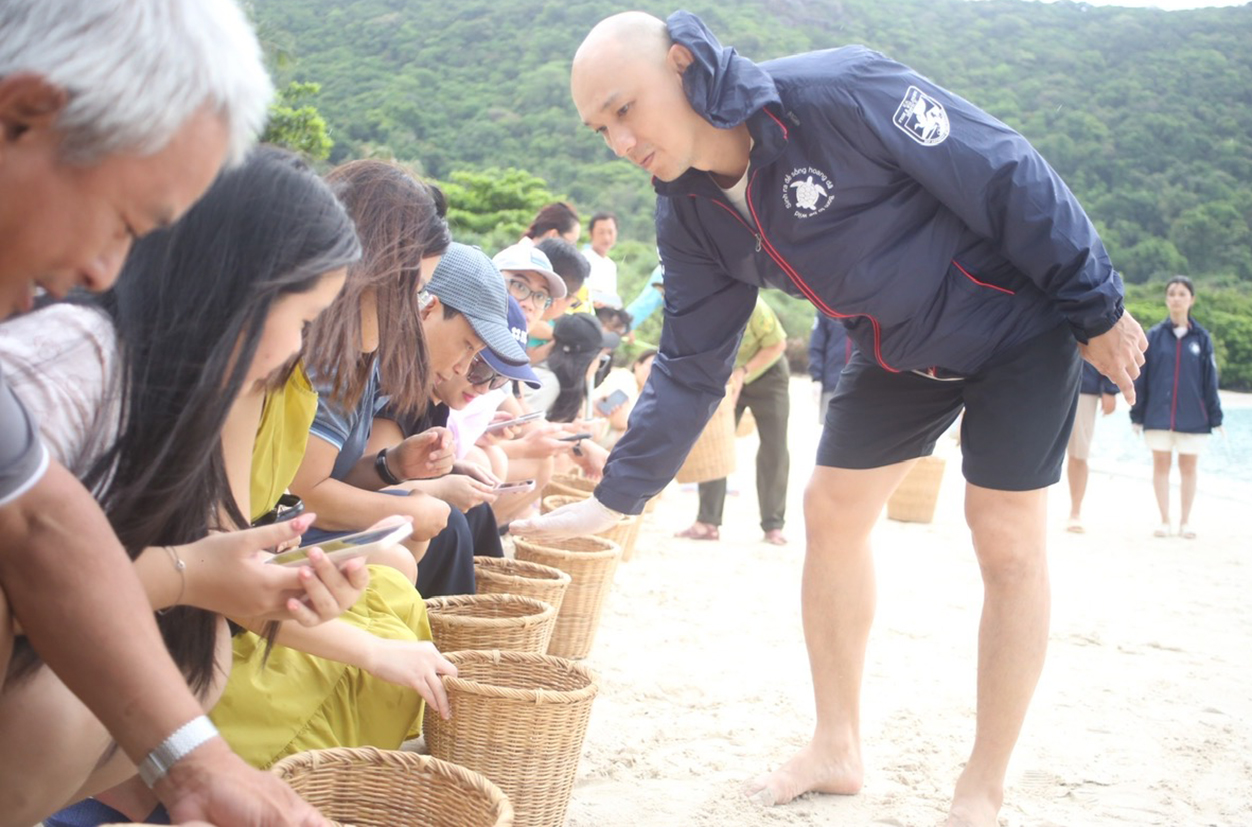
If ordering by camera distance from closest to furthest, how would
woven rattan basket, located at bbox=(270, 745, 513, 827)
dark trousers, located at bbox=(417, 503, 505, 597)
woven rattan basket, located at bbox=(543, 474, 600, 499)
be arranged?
1. woven rattan basket, located at bbox=(270, 745, 513, 827)
2. dark trousers, located at bbox=(417, 503, 505, 597)
3. woven rattan basket, located at bbox=(543, 474, 600, 499)

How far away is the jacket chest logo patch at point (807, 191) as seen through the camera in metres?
2.68

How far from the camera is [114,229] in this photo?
47.1 inches

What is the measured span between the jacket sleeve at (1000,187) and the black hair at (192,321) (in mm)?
1361

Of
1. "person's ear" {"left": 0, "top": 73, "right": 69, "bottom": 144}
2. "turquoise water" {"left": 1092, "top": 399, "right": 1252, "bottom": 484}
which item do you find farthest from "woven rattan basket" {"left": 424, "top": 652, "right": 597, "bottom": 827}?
"turquoise water" {"left": 1092, "top": 399, "right": 1252, "bottom": 484}

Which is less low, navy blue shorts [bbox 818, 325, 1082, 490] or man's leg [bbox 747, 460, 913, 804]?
navy blue shorts [bbox 818, 325, 1082, 490]

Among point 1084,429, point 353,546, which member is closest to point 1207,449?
point 1084,429

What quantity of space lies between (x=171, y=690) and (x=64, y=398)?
0.44 meters

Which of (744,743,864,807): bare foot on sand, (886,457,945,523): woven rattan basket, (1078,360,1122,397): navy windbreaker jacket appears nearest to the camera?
(744,743,864,807): bare foot on sand

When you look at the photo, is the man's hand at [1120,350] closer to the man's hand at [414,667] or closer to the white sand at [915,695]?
the white sand at [915,695]

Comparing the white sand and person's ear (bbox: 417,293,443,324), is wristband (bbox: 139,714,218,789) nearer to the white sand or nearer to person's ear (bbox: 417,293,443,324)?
the white sand

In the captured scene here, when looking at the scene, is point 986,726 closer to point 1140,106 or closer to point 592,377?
point 592,377

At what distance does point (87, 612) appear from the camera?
1459 millimetres

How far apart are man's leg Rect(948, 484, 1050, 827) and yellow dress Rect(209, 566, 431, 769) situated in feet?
4.36

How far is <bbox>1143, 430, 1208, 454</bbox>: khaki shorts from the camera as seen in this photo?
932 centimetres
